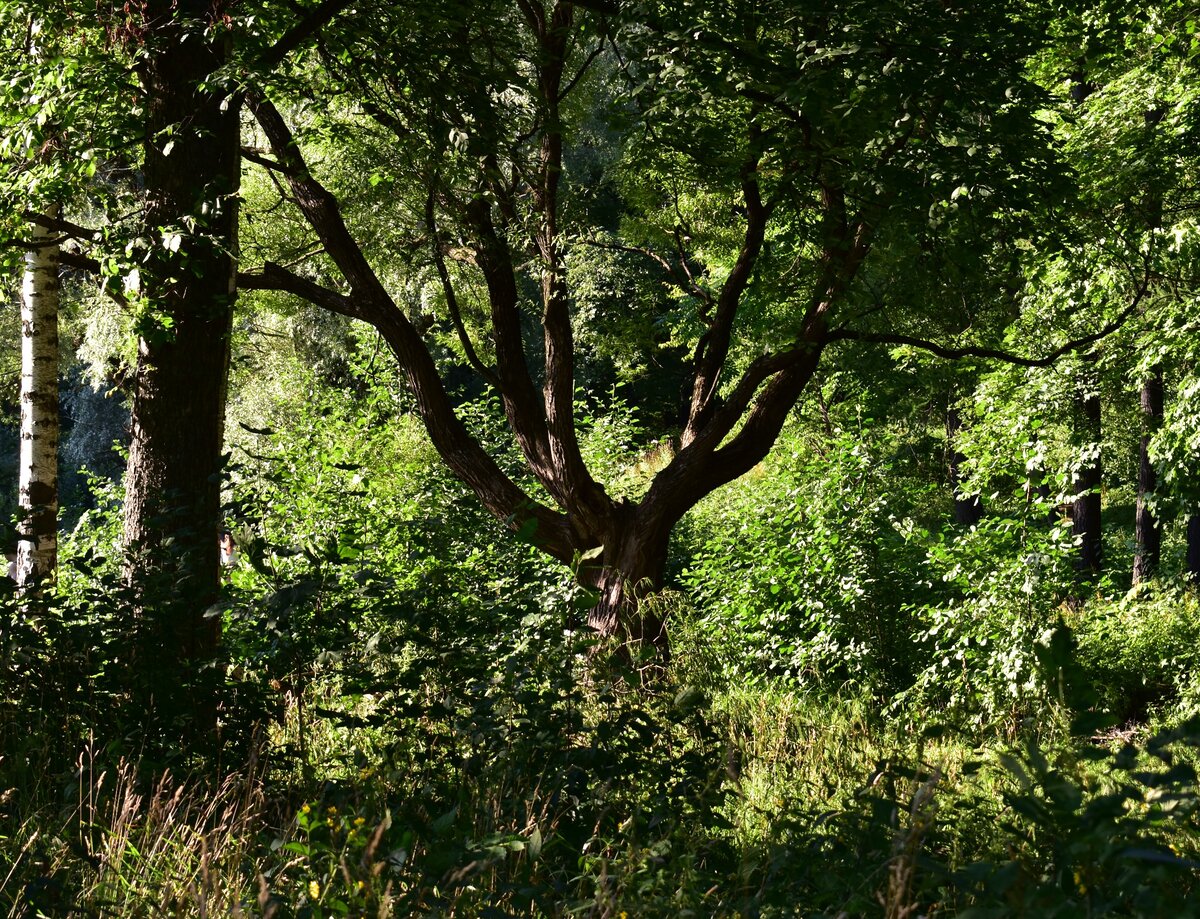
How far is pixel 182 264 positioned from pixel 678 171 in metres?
4.63

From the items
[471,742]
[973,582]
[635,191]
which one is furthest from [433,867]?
[635,191]

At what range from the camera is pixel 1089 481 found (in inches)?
531

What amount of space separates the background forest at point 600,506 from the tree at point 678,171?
5 cm

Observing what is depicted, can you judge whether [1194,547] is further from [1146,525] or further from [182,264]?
[182,264]

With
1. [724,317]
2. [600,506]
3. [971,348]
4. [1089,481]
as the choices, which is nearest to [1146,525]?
[1089,481]

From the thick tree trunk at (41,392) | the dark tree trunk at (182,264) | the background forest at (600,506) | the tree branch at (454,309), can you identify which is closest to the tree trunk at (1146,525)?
the background forest at (600,506)

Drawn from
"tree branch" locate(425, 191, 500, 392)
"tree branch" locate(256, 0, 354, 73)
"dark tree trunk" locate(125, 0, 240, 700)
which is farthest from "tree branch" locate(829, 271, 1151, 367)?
"dark tree trunk" locate(125, 0, 240, 700)

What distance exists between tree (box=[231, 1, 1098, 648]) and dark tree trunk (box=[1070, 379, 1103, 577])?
3.55ft

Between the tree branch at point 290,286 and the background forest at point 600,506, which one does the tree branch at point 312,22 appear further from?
the tree branch at point 290,286

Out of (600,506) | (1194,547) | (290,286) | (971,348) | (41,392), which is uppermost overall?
(290,286)

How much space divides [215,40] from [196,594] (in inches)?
134

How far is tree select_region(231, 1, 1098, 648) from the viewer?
20.4ft

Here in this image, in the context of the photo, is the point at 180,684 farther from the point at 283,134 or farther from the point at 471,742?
the point at 283,134

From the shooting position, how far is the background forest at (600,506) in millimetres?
3039
